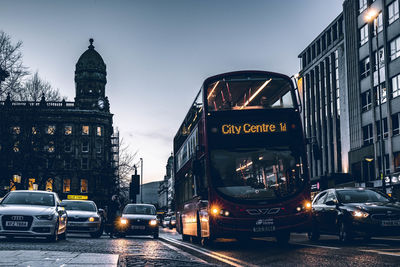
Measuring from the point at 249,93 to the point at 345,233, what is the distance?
421 centimetres

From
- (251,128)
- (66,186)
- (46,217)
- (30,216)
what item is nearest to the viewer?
(251,128)

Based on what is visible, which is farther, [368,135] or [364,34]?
[364,34]

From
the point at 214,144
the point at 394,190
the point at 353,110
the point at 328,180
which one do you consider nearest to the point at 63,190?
the point at 328,180

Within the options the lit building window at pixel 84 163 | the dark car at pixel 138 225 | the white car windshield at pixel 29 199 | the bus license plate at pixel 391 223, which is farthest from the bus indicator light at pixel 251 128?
the lit building window at pixel 84 163

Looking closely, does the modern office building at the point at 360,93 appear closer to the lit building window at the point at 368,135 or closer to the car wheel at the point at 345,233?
the lit building window at the point at 368,135

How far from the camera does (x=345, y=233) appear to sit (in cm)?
1488

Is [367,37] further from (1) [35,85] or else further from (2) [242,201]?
(2) [242,201]

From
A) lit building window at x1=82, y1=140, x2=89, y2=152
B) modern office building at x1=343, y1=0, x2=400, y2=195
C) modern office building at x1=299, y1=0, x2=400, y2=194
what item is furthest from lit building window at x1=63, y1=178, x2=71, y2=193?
modern office building at x1=343, y1=0, x2=400, y2=195

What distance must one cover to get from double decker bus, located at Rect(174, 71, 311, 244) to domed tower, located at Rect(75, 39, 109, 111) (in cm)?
8667

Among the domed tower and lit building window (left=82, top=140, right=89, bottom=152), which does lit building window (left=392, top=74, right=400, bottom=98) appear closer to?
lit building window (left=82, top=140, right=89, bottom=152)

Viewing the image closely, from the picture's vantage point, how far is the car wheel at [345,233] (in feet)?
48.5

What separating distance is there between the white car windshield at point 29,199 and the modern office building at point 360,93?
21.4 meters

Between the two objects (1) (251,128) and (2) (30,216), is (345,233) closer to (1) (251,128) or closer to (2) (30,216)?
(1) (251,128)

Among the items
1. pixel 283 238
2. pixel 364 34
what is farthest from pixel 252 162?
pixel 364 34
